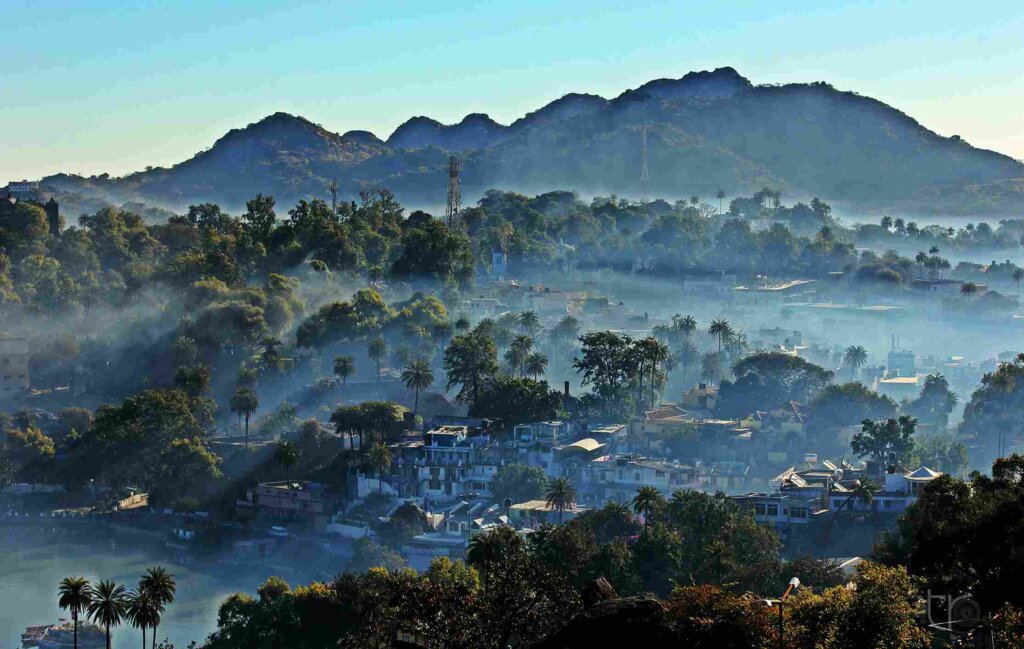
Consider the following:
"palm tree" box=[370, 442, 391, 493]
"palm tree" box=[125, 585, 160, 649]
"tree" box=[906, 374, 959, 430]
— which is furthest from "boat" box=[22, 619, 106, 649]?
"tree" box=[906, 374, 959, 430]

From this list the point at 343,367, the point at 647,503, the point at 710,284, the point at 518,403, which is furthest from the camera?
the point at 710,284

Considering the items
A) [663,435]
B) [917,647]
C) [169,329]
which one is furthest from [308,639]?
[169,329]

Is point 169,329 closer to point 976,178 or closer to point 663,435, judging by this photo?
point 663,435

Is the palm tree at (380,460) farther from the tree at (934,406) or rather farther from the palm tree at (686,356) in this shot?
the palm tree at (686,356)

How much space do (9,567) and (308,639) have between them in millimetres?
11458

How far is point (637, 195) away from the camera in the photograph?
102m

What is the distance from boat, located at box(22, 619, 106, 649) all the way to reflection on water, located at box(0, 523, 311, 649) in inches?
11.9

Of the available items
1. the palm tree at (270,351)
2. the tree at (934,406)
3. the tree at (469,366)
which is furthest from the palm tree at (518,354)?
the tree at (934,406)

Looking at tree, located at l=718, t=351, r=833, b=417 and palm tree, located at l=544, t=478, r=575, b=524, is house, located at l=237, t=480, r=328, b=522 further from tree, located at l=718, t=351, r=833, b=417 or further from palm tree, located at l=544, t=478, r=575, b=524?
tree, located at l=718, t=351, r=833, b=417

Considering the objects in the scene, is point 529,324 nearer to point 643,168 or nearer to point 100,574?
point 100,574

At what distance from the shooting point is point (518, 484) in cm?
2831

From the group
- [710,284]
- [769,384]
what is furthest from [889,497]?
[710,284]

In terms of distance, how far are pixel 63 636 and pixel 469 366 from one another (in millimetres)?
12883

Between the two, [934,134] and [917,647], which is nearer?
[917,647]
